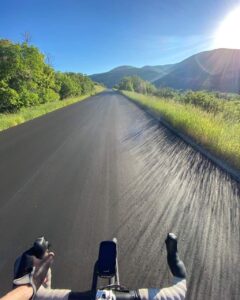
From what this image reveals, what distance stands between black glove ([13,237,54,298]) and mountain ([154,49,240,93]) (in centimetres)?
10589

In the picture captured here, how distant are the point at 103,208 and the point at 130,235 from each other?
0.86 m

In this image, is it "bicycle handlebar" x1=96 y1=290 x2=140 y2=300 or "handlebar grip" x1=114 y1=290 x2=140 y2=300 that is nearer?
"bicycle handlebar" x1=96 y1=290 x2=140 y2=300

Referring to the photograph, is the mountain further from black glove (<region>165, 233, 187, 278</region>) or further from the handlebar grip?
the handlebar grip

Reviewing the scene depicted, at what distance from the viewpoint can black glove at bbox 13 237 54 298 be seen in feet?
6.46

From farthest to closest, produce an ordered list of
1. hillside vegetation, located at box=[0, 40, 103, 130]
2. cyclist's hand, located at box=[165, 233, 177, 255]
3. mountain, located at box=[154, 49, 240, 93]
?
mountain, located at box=[154, 49, 240, 93]
hillside vegetation, located at box=[0, 40, 103, 130]
cyclist's hand, located at box=[165, 233, 177, 255]

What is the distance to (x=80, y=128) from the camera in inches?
466

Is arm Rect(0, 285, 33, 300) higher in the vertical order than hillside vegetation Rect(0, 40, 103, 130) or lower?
lower

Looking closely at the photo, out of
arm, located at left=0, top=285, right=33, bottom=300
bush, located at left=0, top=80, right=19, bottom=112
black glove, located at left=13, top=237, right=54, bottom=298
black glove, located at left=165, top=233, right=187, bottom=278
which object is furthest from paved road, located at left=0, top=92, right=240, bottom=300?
bush, located at left=0, top=80, right=19, bottom=112

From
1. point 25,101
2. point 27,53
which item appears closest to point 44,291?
point 25,101

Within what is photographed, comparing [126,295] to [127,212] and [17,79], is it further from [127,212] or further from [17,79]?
[17,79]

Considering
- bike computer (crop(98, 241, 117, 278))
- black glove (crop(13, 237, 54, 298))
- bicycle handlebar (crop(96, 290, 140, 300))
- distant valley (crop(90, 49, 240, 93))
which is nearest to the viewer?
bicycle handlebar (crop(96, 290, 140, 300))

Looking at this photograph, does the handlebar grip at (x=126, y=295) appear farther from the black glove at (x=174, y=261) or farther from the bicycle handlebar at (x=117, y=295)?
the black glove at (x=174, y=261)

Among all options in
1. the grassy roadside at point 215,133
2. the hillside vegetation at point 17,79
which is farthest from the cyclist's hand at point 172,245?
the hillside vegetation at point 17,79

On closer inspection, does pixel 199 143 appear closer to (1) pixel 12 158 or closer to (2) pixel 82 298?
(1) pixel 12 158
